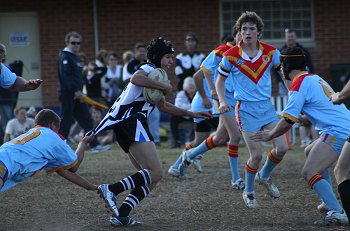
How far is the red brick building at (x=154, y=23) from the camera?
20.0 metres

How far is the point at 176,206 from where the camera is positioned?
9352mm

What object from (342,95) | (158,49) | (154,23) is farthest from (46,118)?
(154,23)

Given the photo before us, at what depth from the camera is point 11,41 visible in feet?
66.8

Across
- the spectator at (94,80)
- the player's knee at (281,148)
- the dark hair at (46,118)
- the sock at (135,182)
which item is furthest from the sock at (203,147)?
the spectator at (94,80)

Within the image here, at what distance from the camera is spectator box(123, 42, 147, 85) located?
17031 millimetres

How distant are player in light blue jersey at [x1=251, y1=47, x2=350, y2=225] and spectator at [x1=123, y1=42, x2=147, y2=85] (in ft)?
30.7

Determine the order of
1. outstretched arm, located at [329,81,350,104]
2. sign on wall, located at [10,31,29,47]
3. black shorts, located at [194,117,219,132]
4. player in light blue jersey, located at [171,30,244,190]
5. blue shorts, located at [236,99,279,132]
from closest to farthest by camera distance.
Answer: outstretched arm, located at [329,81,350,104]
blue shorts, located at [236,99,279,132]
player in light blue jersey, located at [171,30,244,190]
black shorts, located at [194,117,219,132]
sign on wall, located at [10,31,29,47]

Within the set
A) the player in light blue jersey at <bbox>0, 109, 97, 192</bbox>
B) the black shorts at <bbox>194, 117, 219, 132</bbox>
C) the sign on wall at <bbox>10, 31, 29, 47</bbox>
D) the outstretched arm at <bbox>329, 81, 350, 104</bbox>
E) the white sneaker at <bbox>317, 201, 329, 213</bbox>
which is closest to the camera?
the outstretched arm at <bbox>329, 81, 350, 104</bbox>

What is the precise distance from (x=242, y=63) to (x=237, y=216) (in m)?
1.76

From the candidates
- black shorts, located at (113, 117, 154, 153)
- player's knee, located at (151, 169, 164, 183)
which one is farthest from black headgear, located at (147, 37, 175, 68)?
player's knee, located at (151, 169, 164, 183)

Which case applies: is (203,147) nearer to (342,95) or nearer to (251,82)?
(251,82)

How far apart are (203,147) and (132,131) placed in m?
3.82

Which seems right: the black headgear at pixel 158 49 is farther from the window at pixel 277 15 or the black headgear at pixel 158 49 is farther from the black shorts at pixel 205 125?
the window at pixel 277 15

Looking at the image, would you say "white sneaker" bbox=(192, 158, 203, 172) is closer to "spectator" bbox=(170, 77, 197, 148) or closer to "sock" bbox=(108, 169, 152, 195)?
"spectator" bbox=(170, 77, 197, 148)
